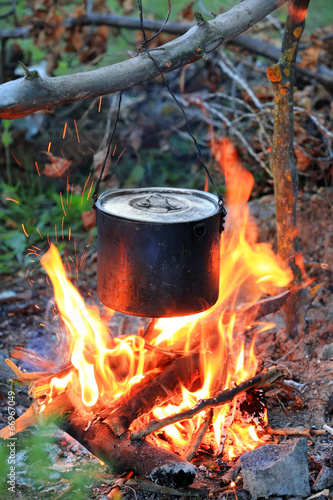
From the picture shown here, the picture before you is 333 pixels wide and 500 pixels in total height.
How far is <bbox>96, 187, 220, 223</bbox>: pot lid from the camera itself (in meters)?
2.46

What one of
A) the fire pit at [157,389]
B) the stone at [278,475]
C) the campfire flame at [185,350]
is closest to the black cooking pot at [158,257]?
the fire pit at [157,389]

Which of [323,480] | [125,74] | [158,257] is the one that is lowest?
[323,480]

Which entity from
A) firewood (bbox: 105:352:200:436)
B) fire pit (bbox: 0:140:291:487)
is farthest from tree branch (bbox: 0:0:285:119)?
firewood (bbox: 105:352:200:436)

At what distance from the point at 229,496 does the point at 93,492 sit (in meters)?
0.65

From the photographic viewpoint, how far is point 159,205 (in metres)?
2.61

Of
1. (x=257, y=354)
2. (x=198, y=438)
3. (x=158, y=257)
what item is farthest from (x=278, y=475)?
(x=257, y=354)

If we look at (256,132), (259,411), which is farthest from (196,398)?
(256,132)

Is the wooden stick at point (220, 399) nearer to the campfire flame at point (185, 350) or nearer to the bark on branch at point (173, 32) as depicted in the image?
the campfire flame at point (185, 350)

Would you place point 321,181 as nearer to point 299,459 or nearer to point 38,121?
point 299,459

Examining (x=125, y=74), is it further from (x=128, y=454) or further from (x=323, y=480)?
(x=323, y=480)

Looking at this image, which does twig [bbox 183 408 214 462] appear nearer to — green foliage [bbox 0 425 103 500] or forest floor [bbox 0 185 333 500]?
forest floor [bbox 0 185 333 500]

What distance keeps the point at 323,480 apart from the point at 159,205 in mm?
1534

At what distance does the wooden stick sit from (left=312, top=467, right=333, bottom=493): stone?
23.0 inches

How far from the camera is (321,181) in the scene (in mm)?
4863
